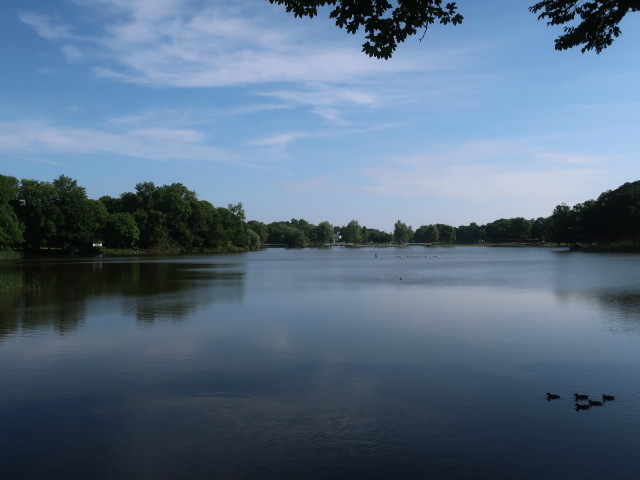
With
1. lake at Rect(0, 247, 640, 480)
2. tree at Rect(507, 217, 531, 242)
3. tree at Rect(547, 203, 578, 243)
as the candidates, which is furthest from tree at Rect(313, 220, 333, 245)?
lake at Rect(0, 247, 640, 480)

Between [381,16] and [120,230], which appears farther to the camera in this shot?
[120,230]

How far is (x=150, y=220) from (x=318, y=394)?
98.1 metres

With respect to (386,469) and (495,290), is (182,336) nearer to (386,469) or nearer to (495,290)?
(386,469)

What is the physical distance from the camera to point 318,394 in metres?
9.38

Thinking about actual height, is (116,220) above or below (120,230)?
Result: above

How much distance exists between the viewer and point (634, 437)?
7297 millimetres

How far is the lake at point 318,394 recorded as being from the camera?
6656mm

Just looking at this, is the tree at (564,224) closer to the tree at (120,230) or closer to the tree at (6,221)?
the tree at (120,230)

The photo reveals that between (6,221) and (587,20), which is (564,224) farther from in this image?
(587,20)

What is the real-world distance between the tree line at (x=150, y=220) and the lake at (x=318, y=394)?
60.5 meters

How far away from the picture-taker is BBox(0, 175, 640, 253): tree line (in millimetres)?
78125

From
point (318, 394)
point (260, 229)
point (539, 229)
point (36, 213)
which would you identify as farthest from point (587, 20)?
point (539, 229)

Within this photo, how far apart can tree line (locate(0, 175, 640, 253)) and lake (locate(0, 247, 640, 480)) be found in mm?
60512

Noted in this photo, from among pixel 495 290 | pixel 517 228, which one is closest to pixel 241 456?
pixel 495 290
